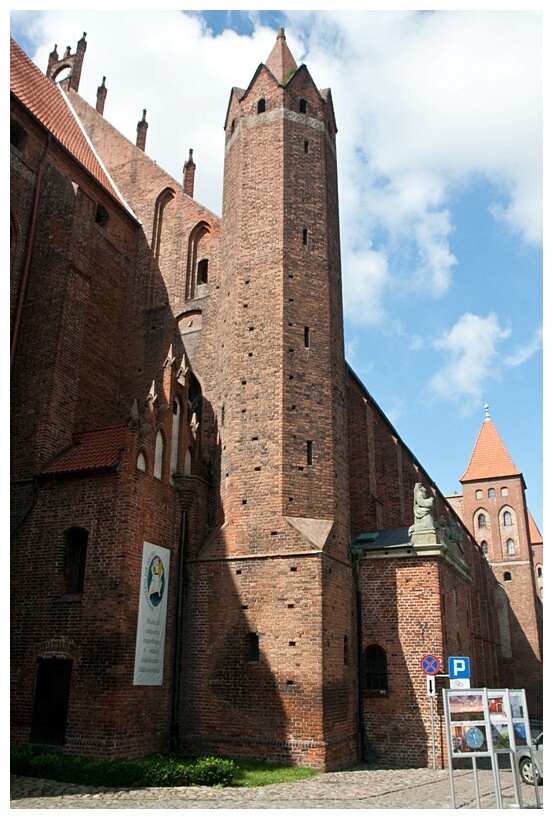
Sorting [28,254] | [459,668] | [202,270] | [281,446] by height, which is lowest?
[459,668]

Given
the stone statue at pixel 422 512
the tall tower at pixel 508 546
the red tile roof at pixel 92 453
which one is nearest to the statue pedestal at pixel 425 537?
the stone statue at pixel 422 512

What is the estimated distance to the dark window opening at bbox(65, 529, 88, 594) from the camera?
1449 cm

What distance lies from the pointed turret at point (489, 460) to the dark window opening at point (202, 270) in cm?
3246

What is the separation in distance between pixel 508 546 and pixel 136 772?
3828 cm

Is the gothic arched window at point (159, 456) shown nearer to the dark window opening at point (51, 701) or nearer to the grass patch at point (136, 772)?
the dark window opening at point (51, 701)

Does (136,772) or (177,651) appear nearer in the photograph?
(136,772)

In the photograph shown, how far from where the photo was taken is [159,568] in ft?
49.1

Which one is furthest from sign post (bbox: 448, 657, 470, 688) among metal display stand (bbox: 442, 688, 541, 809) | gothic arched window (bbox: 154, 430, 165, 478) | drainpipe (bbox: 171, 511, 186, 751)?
gothic arched window (bbox: 154, 430, 165, 478)

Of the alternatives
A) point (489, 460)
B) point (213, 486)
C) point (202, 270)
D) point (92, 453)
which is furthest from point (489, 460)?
point (92, 453)

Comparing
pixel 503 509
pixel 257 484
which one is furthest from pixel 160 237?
pixel 503 509

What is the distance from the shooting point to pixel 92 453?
15312 mm

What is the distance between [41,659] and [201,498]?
4.89 metres

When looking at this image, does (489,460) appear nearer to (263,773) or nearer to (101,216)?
(101,216)

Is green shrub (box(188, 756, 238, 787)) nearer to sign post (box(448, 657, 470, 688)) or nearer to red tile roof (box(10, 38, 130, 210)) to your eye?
sign post (box(448, 657, 470, 688))
